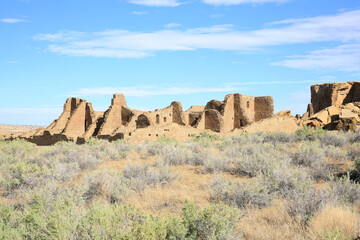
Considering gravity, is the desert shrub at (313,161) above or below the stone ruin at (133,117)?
below

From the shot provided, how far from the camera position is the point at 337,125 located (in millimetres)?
25688

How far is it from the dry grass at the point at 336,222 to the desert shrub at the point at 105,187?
379 cm

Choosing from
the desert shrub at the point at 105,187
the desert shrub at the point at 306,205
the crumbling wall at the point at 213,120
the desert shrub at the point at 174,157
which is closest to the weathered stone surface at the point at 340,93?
the crumbling wall at the point at 213,120

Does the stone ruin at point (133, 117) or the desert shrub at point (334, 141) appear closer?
the desert shrub at point (334, 141)

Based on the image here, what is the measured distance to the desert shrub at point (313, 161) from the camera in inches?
326

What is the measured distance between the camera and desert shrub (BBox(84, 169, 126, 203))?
6566mm

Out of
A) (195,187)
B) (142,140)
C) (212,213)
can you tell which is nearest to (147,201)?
(195,187)

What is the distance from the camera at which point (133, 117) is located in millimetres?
26250

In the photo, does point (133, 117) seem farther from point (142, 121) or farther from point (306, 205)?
point (306, 205)

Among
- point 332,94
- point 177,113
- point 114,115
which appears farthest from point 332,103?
point 114,115

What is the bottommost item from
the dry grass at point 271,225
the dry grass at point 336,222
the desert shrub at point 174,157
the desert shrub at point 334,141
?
the dry grass at point 271,225

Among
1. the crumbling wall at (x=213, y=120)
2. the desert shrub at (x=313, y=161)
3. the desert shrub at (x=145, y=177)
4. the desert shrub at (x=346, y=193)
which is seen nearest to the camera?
the desert shrub at (x=346, y=193)

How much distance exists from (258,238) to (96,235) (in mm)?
2230

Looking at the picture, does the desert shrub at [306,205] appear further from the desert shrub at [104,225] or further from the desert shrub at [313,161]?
the desert shrub at [313,161]
